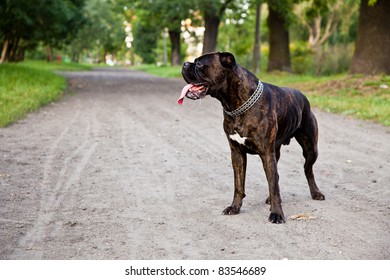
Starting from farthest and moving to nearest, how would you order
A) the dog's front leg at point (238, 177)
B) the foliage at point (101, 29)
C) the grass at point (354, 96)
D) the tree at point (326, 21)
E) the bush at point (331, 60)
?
the foliage at point (101, 29) < the tree at point (326, 21) < the bush at point (331, 60) < the grass at point (354, 96) < the dog's front leg at point (238, 177)

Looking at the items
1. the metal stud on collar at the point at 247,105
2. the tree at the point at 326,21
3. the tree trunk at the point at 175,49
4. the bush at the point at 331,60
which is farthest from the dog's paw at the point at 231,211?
the tree trunk at the point at 175,49

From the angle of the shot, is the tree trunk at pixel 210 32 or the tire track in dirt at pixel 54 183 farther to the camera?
the tree trunk at pixel 210 32

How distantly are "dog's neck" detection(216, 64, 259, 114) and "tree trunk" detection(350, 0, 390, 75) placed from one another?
661 inches

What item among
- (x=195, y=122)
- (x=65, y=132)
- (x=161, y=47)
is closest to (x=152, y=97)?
(x=195, y=122)

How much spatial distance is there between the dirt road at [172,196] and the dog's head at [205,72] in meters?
1.25

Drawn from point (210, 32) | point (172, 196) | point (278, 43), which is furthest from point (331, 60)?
point (172, 196)

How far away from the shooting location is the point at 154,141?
11.0m

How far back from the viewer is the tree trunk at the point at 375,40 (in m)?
21.2

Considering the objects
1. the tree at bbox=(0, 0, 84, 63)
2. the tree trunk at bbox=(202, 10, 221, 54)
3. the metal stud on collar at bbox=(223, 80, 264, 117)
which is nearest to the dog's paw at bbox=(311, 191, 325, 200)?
the metal stud on collar at bbox=(223, 80, 264, 117)

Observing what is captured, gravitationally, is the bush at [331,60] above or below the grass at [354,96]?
above

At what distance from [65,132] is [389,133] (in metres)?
6.49

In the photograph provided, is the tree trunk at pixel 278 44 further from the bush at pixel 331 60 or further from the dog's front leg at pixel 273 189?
the dog's front leg at pixel 273 189

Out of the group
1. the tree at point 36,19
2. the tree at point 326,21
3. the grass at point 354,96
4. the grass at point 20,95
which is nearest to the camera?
the grass at point 20,95

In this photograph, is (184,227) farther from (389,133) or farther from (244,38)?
(244,38)
